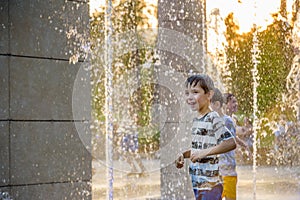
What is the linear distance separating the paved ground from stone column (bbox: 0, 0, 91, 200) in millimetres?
3397

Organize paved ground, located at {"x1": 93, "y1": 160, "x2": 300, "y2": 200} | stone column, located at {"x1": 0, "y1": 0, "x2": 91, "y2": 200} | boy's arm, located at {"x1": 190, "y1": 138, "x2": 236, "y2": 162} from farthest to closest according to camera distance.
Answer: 1. paved ground, located at {"x1": 93, "y1": 160, "x2": 300, "y2": 200}
2. stone column, located at {"x1": 0, "y1": 0, "x2": 91, "y2": 200}
3. boy's arm, located at {"x1": 190, "y1": 138, "x2": 236, "y2": 162}

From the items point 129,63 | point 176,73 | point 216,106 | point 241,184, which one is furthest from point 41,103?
point 129,63

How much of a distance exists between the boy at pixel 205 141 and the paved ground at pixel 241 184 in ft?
15.6

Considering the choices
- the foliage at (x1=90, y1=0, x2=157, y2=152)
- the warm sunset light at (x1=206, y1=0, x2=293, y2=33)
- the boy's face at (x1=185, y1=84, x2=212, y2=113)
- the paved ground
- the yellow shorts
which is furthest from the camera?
the foliage at (x1=90, y1=0, x2=157, y2=152)

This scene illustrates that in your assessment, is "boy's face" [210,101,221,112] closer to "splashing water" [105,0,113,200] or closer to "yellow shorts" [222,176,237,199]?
"yellow shorts" [222,176,237,199]

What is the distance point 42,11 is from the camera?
6.55 meters

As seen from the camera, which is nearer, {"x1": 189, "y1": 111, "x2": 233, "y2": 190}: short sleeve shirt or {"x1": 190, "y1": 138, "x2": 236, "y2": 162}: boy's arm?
{"x1": 190, "y1": 138, "x2": 236, "y2": 162}: boy's arm

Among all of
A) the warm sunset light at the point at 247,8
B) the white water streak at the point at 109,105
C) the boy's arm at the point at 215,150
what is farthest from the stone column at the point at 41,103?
the warm sunset light at the point at 247,8

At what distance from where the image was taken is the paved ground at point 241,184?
34.4ft

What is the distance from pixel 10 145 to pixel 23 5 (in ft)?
3.95

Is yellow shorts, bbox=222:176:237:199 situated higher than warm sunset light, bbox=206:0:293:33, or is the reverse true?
warm sunset light, bbox=206:0:293:33

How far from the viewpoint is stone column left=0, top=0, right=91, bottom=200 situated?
6.28m

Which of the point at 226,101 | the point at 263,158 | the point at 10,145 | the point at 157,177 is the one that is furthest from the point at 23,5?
the point at 263,158

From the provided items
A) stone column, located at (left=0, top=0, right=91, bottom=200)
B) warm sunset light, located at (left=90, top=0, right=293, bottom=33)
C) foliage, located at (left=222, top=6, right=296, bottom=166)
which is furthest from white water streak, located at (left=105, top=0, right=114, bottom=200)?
foliage, located at (left=222, top=6, right=296, bottom=166)
